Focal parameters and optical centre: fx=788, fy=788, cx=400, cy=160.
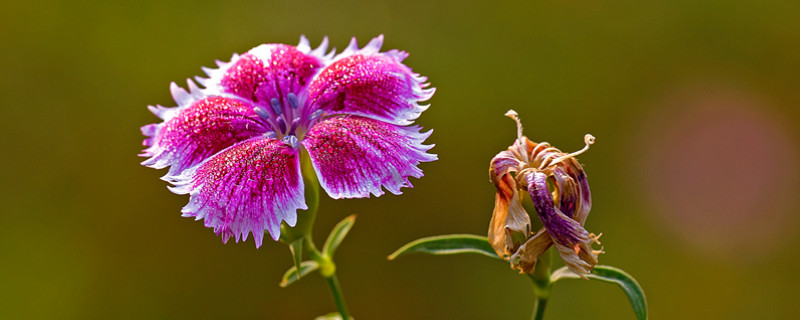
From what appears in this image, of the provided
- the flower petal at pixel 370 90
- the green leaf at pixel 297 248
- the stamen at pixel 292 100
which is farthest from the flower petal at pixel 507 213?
the stamen at pixel 292 100

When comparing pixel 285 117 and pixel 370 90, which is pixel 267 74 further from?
pixel 370 90

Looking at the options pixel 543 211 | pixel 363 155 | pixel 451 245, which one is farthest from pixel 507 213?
pixel 363 155

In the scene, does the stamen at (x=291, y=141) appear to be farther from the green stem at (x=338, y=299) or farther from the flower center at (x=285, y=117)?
the green stem at (x=338, y=299)

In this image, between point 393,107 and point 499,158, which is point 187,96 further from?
point 499,158

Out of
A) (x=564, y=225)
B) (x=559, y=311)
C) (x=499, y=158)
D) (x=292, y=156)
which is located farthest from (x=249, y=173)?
(x=559, y=311)

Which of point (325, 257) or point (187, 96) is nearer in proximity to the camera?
point (325, 257)
